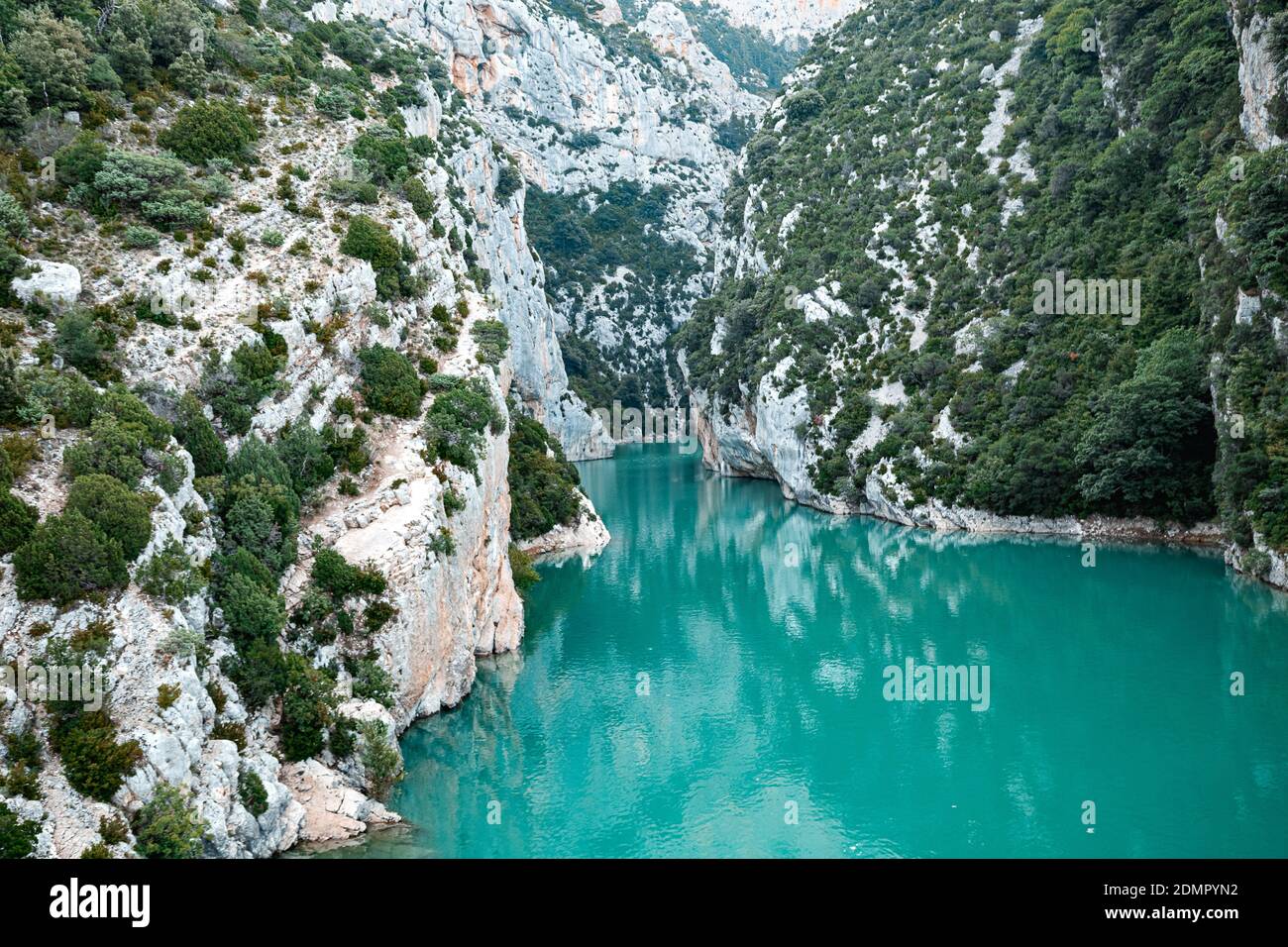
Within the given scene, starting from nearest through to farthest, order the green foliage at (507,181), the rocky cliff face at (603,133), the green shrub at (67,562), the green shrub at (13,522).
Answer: the green shrub at (67,562)
the green shrub at (13,522)
the green foliage at (507,181)
the rocky cliff face at (603,133)

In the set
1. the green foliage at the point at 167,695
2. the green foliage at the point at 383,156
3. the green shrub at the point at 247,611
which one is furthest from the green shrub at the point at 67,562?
the green foliage at the point at 383,156

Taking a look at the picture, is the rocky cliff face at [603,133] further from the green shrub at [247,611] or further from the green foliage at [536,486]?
the green shrub at [247,611]

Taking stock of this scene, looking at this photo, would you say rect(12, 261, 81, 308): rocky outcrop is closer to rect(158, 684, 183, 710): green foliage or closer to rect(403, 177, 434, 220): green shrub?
rect(158, 684, 183, 710): green foliage

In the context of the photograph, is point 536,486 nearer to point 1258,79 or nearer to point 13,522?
point 13,522

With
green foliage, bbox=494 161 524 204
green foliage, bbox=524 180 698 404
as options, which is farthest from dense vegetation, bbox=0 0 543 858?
green foliage, bbox=524 180 698 404

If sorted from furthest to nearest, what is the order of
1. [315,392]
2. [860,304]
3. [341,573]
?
[860,304] → [315,392] → [341,573]

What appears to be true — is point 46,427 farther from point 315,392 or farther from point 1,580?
point 315,392

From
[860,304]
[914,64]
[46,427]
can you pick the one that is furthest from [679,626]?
[914,64]
